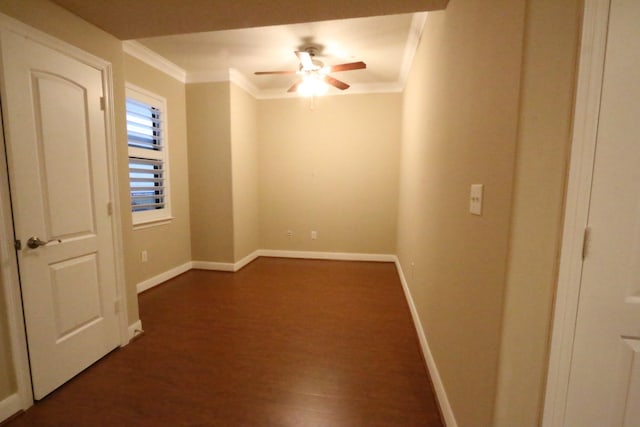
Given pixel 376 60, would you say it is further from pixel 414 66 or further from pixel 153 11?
pixel 153 11

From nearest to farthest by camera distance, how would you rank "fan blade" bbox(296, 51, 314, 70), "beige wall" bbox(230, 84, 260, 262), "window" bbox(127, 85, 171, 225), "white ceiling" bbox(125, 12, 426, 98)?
"white ceiling" bbox(125, 12, 426, 98) → "fan blade" bbox(296, 51, 314, 70) → "window" bbox(127, 85, 171, 225) → "beige wall" bbox(230, 84, 260, 262)

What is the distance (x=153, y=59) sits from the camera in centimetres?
311

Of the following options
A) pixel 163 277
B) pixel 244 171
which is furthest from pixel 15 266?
pixel 244 171

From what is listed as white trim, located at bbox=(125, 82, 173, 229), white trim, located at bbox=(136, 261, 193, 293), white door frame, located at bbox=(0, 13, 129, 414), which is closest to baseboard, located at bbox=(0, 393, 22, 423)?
white door frame, located at bbox=(0, 13, 129, 414)

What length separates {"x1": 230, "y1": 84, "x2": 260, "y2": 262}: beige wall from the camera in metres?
3.73

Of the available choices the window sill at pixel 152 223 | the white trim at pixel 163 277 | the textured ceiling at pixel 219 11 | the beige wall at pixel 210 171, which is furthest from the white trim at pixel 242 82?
the white trim at pixel 163 277

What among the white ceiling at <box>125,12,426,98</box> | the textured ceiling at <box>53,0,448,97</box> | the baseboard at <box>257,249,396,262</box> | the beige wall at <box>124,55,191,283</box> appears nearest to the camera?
the textured ceiling at <box>53,0,448,97</box>

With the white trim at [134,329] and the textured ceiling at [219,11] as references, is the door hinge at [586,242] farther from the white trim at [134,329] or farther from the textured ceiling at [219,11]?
the white trim at [134,329]

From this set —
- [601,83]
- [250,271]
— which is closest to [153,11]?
[601,83]

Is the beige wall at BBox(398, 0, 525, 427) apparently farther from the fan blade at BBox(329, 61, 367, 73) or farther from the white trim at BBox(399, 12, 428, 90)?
the fan blade at BBox(329, 61, 367, 73)

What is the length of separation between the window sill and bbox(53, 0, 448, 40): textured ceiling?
1.98 meters

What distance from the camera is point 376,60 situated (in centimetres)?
321

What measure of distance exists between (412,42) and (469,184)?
226cm

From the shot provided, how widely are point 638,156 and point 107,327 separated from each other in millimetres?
3076
